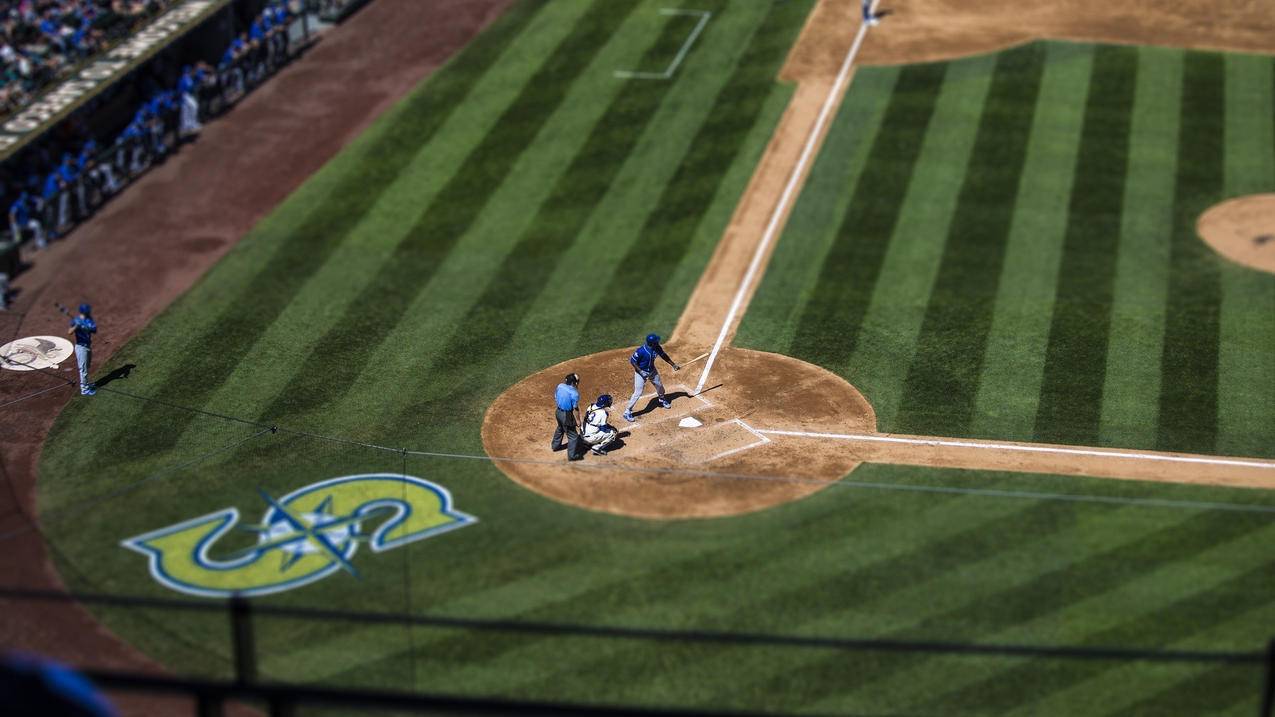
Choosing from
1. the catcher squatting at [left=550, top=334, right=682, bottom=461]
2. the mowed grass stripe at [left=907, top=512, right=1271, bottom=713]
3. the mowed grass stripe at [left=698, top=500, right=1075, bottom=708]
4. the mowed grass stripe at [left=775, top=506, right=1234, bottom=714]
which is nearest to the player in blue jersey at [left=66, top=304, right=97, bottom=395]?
the catcher squatting at [left=550, top=334, right=682, bottom=461]

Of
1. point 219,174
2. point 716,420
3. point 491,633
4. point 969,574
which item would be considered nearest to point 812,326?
point 716,420

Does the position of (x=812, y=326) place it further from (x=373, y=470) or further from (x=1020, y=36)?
(x=1020, y=36)

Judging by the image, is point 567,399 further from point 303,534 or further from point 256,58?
point 256,58

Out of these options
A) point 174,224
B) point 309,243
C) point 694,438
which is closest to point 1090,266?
point 694,438

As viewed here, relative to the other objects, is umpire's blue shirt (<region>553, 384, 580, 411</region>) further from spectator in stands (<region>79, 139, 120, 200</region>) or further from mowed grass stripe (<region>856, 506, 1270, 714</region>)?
spectator in stands (<region>79, 139, 120, 200</region>)

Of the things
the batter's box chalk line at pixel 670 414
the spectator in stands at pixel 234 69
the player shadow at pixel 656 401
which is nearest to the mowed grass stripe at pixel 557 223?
the batter's box chalk line at pixel 670 414

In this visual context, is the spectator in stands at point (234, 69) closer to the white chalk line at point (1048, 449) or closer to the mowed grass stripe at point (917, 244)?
the mowed grass stripe at point (917, 244)
